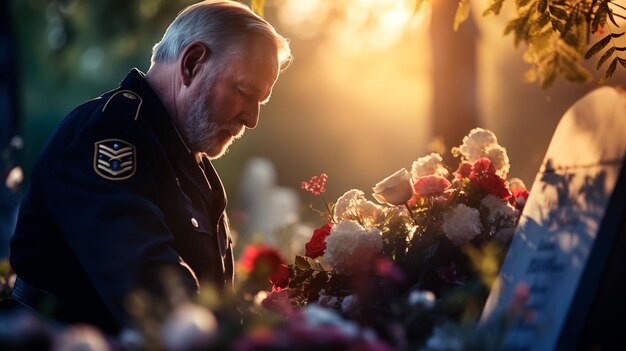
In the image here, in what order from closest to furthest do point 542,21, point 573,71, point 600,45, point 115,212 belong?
point 115,212
point 600,45
point 542,21
point 573,71

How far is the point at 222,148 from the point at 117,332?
3.25ft

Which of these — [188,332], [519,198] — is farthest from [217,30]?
[188,332]

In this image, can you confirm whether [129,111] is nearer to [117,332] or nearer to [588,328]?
[117,332]

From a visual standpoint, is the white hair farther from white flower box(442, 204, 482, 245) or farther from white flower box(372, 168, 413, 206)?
white flower box(442, 204, 482, 245)

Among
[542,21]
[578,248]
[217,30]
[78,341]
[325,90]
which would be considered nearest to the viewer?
[78,341]

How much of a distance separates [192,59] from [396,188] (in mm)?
998

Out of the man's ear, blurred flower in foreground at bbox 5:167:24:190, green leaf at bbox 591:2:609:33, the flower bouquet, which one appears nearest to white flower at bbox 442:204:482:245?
the flower bouquet

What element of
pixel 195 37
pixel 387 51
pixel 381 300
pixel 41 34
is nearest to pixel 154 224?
pixel 381 300

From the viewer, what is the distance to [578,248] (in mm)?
2654

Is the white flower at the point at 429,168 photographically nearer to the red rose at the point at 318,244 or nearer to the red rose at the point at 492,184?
the red rose at the point at 492,184

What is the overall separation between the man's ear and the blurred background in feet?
2.46

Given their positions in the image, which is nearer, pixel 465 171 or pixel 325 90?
pixel 465 171

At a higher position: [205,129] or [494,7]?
[494,7]

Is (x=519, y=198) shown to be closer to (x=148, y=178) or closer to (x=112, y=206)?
(x=148, y=178)
